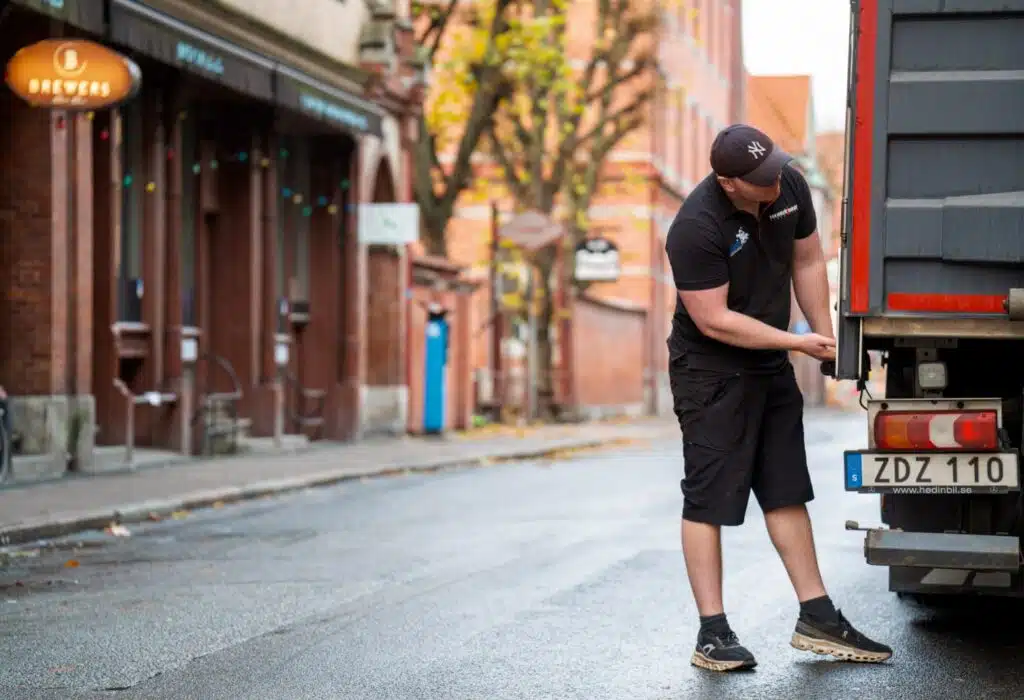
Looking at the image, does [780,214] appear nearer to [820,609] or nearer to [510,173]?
[820,609]

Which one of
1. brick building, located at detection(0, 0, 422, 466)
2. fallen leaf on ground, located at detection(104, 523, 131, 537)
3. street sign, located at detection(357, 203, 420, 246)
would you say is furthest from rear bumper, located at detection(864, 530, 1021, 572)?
Result: street sign, located at detection(357, 203, 420, 246)

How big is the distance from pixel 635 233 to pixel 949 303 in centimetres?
4408

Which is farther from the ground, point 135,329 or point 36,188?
point 36,188

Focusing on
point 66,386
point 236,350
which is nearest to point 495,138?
point 236,350

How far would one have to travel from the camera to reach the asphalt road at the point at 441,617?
6586mm

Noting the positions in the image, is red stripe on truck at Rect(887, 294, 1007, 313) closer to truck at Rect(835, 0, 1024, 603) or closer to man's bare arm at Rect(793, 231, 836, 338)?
truck at Rect(835, 0, 1024, 603)

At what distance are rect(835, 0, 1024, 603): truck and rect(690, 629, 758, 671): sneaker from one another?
1.99 ft

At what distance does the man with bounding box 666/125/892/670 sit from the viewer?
22.8ft

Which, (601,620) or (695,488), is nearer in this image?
(695,488)

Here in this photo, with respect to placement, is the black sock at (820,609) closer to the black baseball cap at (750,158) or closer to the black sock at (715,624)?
the black sock at (715,624)

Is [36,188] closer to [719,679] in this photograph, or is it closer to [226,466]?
[226,466]

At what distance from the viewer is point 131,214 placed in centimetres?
1973

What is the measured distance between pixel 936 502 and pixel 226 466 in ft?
41.9

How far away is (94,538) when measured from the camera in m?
12.3
